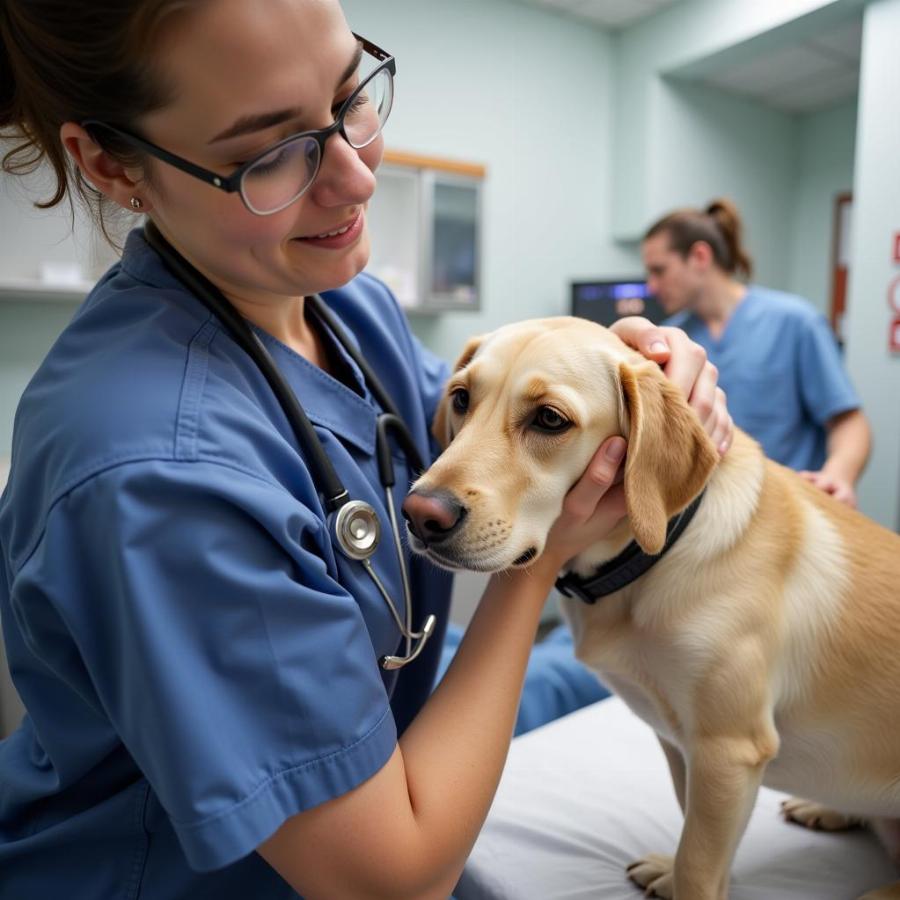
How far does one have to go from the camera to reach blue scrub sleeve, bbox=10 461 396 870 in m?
0.62

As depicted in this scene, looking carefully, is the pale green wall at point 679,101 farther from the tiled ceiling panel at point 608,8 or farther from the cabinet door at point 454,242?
the cabinet door at point 454,242

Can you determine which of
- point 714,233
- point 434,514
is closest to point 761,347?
point 714,233

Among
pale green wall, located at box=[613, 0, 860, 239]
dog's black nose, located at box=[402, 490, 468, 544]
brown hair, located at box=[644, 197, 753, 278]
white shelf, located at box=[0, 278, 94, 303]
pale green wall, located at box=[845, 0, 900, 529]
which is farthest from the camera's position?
pale green wall, located at box=[613, 0, 860, 239]

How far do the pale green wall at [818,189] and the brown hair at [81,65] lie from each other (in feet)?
20.0

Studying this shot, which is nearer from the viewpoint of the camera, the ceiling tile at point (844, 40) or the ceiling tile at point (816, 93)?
the ceiling tile at point (844, 40)

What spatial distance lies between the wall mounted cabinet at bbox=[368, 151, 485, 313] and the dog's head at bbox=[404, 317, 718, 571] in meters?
2.95

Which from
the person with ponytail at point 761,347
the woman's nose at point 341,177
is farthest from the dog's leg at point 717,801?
the person with ponytail at point 761,347

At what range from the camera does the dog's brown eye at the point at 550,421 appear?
101 centimetres

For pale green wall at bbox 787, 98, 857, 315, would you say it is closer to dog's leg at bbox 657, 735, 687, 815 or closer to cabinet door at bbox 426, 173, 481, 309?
cabinet door at bbox 426, 173, 481, 309

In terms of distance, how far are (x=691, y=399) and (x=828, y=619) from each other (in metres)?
0.35

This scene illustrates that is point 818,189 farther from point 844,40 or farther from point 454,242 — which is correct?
point 454,242

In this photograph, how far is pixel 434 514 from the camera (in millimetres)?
894

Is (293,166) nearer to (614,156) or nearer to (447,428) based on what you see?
(447,428)

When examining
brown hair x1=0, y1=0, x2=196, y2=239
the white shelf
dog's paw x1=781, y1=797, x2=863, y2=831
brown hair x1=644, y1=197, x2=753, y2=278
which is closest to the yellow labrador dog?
dog's paw x1=781, y1=797, x2=863, y2=831
